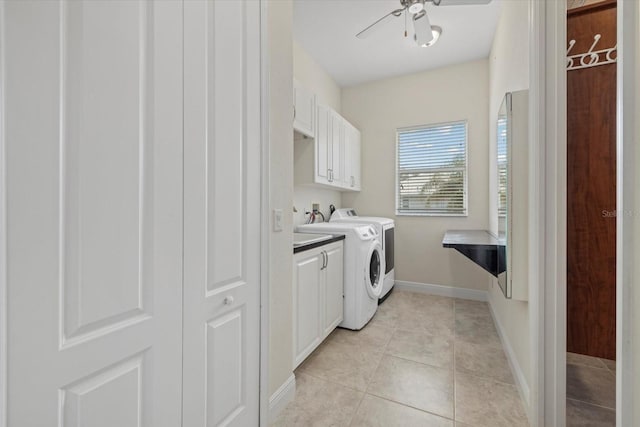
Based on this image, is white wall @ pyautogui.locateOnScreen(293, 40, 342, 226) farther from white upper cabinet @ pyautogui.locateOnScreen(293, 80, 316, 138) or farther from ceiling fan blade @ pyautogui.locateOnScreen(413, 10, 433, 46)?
ceiling fan blade @ pyautogui.locateOnScreen(413, 10, 433, 46)

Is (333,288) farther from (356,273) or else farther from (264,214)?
(264,214)

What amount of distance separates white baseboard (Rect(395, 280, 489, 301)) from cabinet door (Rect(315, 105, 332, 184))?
1790 mm

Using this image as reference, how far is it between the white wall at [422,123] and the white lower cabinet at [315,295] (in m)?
1.55

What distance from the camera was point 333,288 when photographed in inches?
91.7

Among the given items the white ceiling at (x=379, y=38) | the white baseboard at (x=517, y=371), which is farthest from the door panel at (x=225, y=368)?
the white ceiling at (x=379, y=38)

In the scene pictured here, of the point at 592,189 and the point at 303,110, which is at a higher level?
the point at 303,110

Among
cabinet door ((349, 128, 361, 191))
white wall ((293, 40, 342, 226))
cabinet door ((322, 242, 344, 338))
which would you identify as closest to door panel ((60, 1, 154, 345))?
cabinet door ((322, 242, 344, 338))

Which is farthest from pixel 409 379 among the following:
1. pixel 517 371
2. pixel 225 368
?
pixel 225 368

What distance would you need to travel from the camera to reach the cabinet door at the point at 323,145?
9.14 ft

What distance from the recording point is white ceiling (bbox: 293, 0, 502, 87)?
7.95 ft

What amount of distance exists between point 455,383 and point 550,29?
197cm

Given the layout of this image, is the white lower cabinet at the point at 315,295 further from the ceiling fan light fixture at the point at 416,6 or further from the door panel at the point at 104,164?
the ceiling fan light fixture at the point at 416,6

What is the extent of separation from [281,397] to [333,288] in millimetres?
927

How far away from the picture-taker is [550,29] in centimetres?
129
